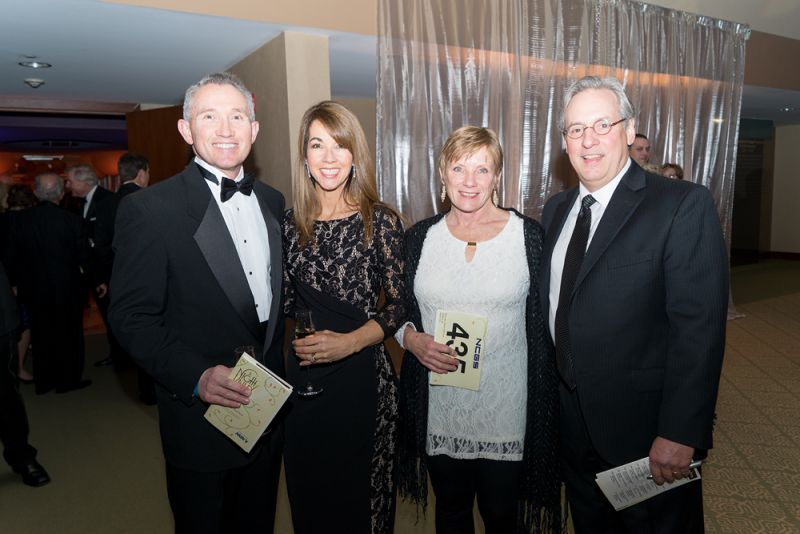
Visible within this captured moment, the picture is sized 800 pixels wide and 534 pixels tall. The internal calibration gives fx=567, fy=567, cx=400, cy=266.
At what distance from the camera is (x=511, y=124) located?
184 inches

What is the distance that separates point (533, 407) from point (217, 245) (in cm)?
115

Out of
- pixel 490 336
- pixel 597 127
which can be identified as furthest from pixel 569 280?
pixel 597 127

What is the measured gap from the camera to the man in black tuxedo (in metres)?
4.78

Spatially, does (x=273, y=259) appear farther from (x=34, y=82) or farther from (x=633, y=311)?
(x=34, y=82)

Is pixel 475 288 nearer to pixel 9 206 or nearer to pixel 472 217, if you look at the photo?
pixel 472 217

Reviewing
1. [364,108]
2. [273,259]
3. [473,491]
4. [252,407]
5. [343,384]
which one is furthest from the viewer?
[364,108]

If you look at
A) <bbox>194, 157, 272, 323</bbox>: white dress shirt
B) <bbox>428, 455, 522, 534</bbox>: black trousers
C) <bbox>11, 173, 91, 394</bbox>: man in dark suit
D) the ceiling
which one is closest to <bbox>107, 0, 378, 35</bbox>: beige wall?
the ceiling

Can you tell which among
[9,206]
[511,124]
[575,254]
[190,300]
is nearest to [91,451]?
[9,206]

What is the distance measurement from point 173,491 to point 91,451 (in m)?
2.52

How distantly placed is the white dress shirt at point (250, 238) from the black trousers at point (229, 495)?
1.50 feet

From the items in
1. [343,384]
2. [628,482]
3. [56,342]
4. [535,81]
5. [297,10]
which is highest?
[297,10]

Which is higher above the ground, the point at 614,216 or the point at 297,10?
the point at 297,10

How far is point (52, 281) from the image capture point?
184 inches

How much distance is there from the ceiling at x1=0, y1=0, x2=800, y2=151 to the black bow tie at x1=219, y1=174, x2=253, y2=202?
2.30 m
